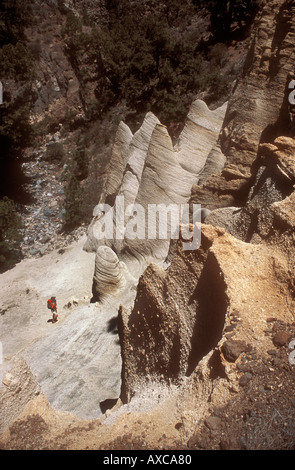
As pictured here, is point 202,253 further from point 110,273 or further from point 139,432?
point 110,273

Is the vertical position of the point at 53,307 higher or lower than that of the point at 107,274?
lower

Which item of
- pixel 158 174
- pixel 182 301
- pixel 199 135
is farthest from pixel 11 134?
pixel 182 301

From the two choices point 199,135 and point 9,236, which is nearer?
point 199,135

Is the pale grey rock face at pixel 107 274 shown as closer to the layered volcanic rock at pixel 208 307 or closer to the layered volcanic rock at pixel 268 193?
the layered volcanic rock at pixel 208 307

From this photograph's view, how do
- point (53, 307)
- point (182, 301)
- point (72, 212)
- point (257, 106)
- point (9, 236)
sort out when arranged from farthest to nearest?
point (72, 212) < point (9, 236) < point (53, 307) < point (257, 106) < point (182, 301)

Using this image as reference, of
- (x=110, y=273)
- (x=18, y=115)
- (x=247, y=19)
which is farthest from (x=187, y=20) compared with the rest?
(x=110, y=273)

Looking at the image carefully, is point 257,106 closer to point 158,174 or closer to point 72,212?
point 158,174

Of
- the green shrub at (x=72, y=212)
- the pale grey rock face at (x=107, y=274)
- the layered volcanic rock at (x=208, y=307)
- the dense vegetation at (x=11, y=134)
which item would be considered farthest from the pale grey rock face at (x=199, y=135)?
the dense vegetation at (x=11, y=134)

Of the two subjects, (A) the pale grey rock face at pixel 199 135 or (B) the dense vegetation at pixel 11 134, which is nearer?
(A) the pale grey rock face at pixel 199 135

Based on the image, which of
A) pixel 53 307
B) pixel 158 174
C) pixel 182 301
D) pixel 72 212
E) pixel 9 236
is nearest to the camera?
pixel 182 301

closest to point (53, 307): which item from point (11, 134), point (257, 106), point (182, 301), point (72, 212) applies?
point (182, 301)

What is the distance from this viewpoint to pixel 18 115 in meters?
16.3

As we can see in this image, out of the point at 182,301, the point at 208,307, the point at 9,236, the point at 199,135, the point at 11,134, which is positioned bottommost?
the point at 9,236
